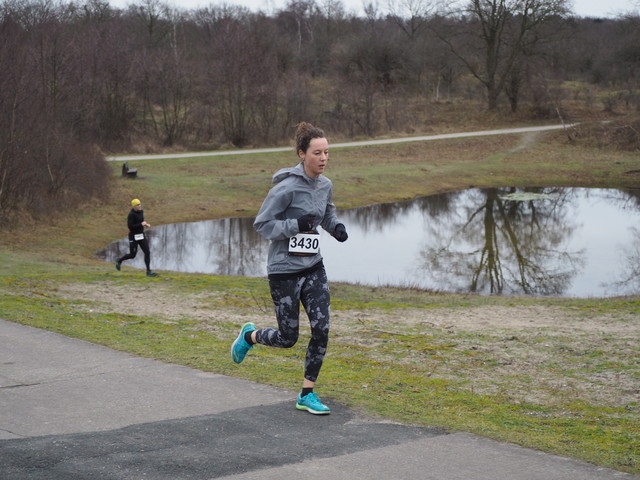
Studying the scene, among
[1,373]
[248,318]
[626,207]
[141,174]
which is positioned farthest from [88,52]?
[1,373]

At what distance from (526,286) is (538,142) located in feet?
Answer: 113

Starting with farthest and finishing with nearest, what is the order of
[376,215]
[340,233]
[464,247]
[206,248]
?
[376,215], [464,247], [206,248], [340,233]

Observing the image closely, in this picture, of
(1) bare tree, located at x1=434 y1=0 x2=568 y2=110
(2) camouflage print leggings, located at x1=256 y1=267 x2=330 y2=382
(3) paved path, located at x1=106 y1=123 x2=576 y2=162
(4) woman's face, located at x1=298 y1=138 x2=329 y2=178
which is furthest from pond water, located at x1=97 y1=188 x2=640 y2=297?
(1) bare tree, located at x1=434 y1=0 x2=568 y2=110

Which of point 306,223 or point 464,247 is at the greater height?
point 306,223

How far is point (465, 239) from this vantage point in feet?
99.4

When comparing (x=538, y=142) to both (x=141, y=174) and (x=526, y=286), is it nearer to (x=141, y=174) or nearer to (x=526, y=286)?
(x=141, y=174)

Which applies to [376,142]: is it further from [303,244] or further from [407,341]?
[303,244]

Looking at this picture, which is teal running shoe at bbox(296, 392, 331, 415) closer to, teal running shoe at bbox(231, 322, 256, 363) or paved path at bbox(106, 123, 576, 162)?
teal running shoe at bbox(231, 322, 256, 363)

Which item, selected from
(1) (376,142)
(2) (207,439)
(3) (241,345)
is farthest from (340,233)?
(1) (376,142)

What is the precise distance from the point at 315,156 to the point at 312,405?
194 cm

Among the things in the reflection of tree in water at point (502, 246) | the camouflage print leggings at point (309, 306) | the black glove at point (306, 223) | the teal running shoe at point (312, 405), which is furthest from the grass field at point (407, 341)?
the reflection of tree in water at point (502, 246)

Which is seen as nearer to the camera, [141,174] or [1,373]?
[1,373]

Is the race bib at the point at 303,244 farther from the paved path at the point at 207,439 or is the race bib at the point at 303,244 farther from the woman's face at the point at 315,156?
the paved path at the point at 207,439

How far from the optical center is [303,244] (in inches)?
256
